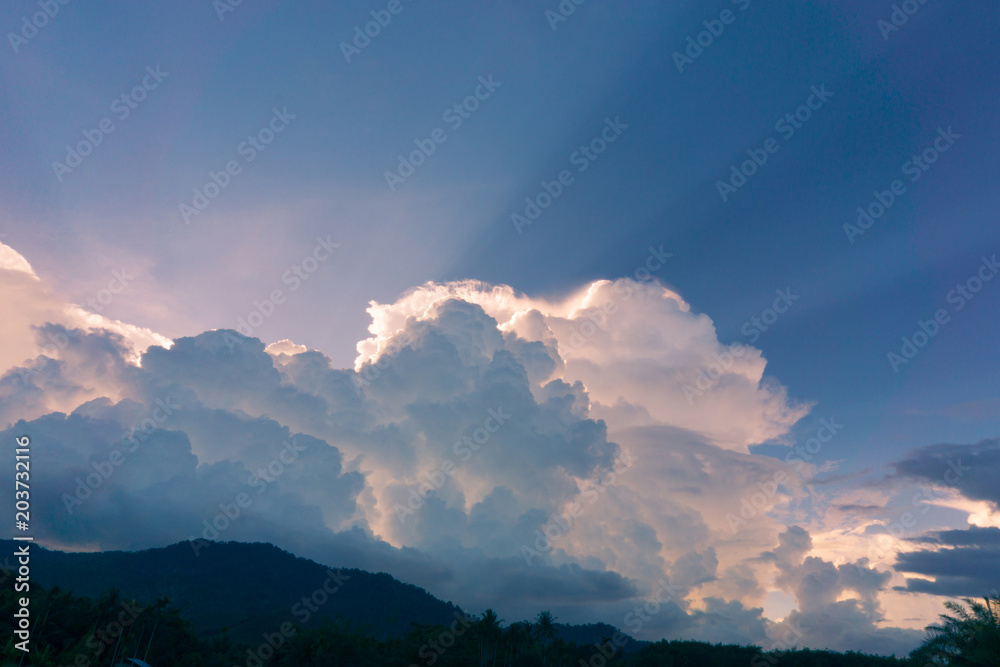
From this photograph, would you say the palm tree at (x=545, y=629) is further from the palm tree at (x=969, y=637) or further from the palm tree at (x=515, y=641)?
the palm tree at (x=969, y=637)

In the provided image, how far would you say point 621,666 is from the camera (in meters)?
128

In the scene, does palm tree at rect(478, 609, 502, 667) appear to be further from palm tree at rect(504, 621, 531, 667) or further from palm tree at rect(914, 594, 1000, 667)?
palm tree at rect(914, 594, 1000, 667)

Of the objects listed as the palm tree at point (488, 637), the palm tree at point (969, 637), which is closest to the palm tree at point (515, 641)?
the palm tree at point (488, 637)

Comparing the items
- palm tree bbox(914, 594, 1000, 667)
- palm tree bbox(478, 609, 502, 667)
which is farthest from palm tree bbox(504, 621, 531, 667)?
palm tree bbox(914, 594, 1000, 667)

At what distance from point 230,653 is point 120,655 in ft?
112

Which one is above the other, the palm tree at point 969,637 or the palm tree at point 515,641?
the palm tree at point 969,637

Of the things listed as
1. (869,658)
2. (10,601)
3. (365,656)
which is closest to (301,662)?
(365,656)

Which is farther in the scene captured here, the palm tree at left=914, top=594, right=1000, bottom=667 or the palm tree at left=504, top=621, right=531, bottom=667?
the palm tree at left=504, top=621, right=531, bottom=667

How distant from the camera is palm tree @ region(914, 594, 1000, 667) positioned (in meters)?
30.8

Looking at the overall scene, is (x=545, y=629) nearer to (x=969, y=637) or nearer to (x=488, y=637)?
(x=488, y=637)

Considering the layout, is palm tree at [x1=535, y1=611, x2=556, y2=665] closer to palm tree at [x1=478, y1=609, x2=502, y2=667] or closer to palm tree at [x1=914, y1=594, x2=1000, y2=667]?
palm tree at [x1=478, y1=609, x2=502, y2=667]

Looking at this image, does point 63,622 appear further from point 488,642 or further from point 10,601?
point 488,642

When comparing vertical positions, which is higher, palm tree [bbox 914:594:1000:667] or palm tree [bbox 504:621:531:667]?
palm tree [bbox 914:594:1000:667]

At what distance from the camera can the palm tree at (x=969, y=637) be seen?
3081 cm
